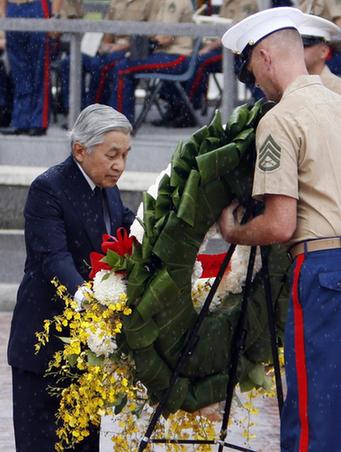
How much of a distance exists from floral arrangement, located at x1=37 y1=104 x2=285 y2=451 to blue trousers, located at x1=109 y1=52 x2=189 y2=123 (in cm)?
566

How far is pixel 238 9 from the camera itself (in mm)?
10484

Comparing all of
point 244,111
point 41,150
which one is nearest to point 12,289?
point 41,150

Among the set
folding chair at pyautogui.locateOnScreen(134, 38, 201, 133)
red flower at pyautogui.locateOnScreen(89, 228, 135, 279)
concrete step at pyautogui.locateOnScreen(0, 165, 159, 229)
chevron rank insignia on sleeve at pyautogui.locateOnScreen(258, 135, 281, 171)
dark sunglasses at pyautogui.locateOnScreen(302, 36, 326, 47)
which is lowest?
concrete step at pyautogui.locateOnScreen(0, 165, 159, 229)

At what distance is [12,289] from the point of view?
10180 mm

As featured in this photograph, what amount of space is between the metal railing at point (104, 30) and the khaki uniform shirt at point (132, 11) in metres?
0.37

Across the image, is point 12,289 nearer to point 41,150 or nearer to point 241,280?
point 41,150

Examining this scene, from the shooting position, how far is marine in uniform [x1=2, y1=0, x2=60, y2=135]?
1082 cm

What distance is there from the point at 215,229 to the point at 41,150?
6.11m

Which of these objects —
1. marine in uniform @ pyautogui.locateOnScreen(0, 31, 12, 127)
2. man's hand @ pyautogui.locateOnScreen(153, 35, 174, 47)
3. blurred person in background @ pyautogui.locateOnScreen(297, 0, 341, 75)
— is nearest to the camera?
blurred person in background @ pyautogui.locateOnScreen(297, 0, 341, 75)

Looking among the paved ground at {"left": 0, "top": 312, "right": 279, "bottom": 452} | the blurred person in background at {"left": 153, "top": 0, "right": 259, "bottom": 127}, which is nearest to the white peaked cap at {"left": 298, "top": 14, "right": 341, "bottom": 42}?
the paved ground at {"left": 0, "top": 312, "right": 279, "bottom": 452}

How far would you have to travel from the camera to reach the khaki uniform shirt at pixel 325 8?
9.70m

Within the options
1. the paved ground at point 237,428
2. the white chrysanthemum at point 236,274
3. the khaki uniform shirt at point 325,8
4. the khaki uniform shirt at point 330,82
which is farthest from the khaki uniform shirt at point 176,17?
the white chrysanthemum at point 236,274

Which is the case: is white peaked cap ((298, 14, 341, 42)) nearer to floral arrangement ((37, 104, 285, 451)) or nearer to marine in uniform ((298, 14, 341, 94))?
marine in uniform ((298, 14, 341, 94))

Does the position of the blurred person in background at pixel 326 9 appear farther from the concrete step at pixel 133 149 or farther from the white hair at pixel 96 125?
the white hair at pixel 96 125
